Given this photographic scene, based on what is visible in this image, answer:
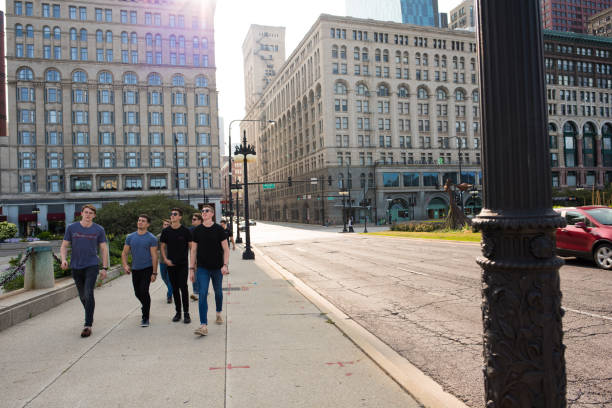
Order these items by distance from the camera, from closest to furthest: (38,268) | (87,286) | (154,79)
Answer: (87,286) < (38,268) < (154,79)

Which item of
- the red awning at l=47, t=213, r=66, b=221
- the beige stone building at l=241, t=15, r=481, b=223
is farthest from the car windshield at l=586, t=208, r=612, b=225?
the red awning at l=47, t=213, r=66, b=221

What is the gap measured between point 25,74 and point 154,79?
19513 millimetres

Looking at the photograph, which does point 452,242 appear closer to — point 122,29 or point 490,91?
point 490,91

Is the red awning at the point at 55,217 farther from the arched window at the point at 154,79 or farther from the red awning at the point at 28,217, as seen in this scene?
the arched window at the point at 154,79

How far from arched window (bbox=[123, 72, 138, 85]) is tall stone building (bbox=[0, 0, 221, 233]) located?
159mm

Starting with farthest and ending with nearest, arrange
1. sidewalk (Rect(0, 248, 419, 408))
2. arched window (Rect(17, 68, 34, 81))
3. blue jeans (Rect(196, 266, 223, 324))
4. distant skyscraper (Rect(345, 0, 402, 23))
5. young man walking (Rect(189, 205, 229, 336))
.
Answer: distant skyscraper (Rect(345, 0, 402, 23)), arched window (Rect(17, 68, 34, 81)), young man walking (Rect(189, 205, 229, 336)), blue jeans (Rect(196, 266, 223, 324)), sidewalk (Rect(0, 248, 419, 408))

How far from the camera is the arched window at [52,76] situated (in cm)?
6788

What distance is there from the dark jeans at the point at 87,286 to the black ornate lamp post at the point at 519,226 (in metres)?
6.45

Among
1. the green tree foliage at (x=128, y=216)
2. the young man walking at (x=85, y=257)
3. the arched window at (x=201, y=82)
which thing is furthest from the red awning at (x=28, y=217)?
the young man walking at (x=85, y=257)

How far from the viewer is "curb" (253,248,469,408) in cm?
405

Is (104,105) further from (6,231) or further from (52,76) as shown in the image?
(6,231)

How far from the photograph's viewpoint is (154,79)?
239 feet

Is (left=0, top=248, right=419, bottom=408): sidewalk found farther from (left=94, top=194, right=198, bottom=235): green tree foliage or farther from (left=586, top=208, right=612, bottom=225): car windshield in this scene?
(left=94, top=194, right=198, bottom=235): green tree foliage

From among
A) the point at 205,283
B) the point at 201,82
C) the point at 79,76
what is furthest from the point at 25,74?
the point at 205,283
